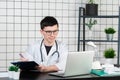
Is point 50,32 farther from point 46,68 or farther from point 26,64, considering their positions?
point 26,64

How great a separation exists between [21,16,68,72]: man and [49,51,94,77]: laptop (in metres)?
0.58

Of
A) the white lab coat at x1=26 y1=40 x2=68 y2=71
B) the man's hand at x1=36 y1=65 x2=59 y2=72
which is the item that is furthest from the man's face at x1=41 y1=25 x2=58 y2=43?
the man's hand at x1=36 y1=65 x2=59 y2=72

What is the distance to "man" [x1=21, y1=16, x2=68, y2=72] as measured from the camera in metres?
3.17

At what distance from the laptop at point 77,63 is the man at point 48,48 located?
0.58m

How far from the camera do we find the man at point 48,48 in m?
3.17

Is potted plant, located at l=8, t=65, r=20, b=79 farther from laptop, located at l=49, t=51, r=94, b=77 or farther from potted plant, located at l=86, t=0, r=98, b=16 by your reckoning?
potted plant, located at l=86, t=0, r=98, b=16

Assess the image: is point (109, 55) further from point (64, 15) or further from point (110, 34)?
point (64, 15)

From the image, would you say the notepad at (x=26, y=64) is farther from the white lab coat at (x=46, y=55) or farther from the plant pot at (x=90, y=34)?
the plant pot at (x=90, y=34)

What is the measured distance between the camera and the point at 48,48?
3.30m

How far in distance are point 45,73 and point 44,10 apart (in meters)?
1.78

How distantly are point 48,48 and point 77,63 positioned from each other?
855mm

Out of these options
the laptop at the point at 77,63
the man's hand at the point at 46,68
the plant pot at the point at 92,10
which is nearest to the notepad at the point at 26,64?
the man's hand at the point at 46,68

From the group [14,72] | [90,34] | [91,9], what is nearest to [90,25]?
[90,34]

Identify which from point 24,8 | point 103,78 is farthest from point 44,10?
point 103,78
